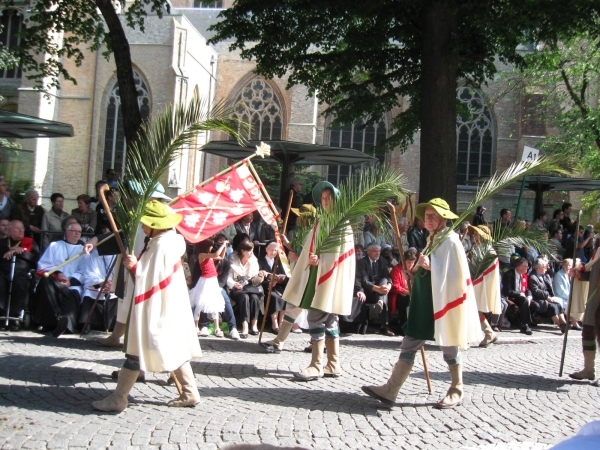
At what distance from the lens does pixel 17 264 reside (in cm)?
1131

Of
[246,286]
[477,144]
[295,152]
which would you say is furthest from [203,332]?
[477,144]

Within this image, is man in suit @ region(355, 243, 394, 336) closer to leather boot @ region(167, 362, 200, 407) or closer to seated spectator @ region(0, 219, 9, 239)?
seated spectator @ region(0, 219, 9, 239)

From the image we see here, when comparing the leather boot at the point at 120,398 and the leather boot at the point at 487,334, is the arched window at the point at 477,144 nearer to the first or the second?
the leather boot at the point at 487,334

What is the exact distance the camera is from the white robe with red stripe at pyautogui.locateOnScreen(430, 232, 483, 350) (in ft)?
23.0

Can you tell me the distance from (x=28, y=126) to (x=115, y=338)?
696 cm

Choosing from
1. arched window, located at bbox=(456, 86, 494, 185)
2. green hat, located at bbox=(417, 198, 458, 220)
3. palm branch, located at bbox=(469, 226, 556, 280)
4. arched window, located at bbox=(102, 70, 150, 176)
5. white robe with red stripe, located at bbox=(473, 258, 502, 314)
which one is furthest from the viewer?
arched window, located at bbox=(456, 86, 494, 185)

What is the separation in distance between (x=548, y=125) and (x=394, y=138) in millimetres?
17126

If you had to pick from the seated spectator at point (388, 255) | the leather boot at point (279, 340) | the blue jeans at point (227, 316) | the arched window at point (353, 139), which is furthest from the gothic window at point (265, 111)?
the leather boot at point (279, 340)

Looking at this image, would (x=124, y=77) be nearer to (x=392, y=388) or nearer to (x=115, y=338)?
(x=115, y=338)

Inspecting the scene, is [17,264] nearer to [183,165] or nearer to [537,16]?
[537,16]

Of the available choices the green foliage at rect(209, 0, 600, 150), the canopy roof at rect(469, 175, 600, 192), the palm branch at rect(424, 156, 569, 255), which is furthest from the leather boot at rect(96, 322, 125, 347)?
the canopy roof at rect(469, 175, 600, 192)

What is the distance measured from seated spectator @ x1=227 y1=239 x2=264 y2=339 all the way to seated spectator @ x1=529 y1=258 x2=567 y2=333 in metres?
5.86

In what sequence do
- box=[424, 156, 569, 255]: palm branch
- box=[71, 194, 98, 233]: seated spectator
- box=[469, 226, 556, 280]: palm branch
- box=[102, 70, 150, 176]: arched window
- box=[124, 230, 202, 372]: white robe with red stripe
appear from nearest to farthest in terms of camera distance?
1. box=[124, 230, 202, 372]: white robe with red stripe
2. box=[424, 156, 569, 255]: palm branch
3. box=[469, 226, 556, 280]: palm branch
4. box=[71, 194, 98, 233]: seated spectator
5. box=[102, 70, 150, 176]: arched window

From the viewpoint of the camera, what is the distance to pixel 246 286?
40.1 ft
